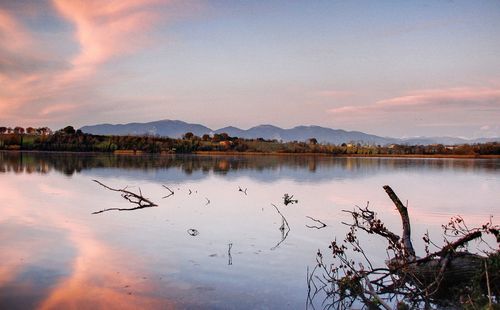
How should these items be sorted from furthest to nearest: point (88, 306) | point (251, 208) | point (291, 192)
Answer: point (291, 192) → point (251, 208) → point (88, 306)

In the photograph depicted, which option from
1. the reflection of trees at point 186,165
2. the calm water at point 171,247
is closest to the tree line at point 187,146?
the reflection of trees at point 186,165

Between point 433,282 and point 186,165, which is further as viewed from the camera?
point 186,165

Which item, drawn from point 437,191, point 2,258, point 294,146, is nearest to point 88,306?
point 2,258

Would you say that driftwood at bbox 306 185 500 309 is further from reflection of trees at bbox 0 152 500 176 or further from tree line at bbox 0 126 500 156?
tree line at bbox 0 126 500 156

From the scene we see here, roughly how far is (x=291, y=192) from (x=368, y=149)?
99.3 meters

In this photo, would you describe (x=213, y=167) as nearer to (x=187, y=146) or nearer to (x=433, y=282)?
(x=433, y=282)

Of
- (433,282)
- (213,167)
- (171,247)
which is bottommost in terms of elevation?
(213,167)

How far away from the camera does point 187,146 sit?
104875mm

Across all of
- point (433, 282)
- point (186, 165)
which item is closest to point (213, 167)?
point (186, 165)

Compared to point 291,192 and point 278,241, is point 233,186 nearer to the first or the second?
point 291,192

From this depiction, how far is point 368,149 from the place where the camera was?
11731 cm

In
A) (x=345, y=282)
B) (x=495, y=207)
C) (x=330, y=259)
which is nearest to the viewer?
(x=345, y=282)

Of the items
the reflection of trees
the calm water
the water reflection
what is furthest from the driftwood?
the reflection of trees

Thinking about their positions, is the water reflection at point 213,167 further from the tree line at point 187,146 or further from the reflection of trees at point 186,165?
the tree line at point 187,146
